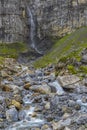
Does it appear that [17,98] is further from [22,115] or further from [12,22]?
[12,22]

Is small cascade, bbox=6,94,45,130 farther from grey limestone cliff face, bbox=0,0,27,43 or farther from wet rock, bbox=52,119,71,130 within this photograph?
grey limestone cliff face, bbox=0,0,27,43

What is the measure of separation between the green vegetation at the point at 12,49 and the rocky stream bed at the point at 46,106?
75.6 m

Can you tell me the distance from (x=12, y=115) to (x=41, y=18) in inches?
4409

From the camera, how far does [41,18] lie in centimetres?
14875

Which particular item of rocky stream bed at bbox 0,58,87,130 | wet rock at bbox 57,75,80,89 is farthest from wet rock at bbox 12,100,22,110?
wet rock at bbox 57,75,80,89

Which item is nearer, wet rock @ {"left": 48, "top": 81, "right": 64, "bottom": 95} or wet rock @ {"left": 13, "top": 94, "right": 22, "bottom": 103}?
wet rock @ {"left": 13, "top": 94, "right": 22, "bottom": 103}

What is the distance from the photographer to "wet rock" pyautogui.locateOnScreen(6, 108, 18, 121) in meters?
39.0

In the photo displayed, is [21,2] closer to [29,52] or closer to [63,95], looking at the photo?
[29,52]

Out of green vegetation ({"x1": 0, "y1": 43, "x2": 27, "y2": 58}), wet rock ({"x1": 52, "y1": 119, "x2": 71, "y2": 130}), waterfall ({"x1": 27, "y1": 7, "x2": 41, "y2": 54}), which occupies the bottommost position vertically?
green vegetation ({"x1": 0, "y1": 43, "x2": 27, "y2": 58})

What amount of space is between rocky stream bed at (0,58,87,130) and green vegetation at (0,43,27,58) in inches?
2976

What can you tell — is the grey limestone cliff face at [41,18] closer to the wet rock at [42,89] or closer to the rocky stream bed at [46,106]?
the rocky stream bed at [46,106]

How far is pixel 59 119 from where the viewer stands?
3741 cm

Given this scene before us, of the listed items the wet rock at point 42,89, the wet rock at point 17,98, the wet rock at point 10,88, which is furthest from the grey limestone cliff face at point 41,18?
the wet rock at point 17,98

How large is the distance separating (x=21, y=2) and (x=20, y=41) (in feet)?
59.7
